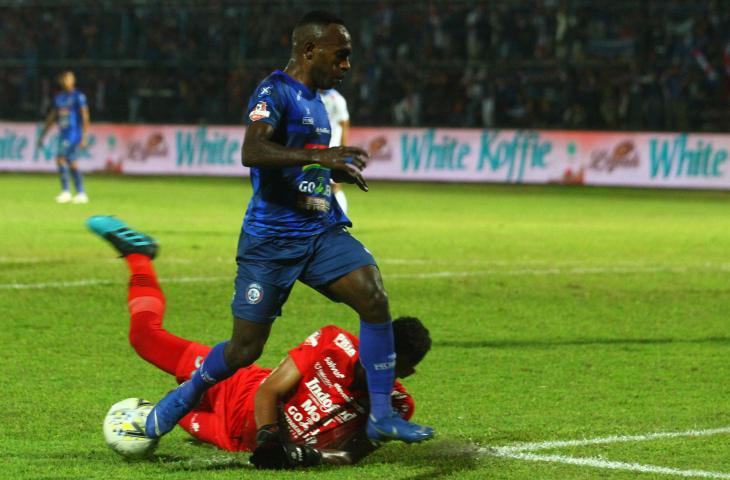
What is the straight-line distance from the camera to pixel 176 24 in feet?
110

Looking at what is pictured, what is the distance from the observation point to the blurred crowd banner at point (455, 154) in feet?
86.1

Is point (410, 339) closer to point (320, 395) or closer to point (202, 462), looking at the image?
point (320, 395)

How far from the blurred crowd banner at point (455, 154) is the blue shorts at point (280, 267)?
20.9 m

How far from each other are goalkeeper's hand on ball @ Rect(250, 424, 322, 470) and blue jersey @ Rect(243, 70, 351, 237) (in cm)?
82

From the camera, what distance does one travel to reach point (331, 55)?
5641 mm

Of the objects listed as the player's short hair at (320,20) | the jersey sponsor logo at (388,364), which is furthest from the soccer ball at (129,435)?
the player's short hair at (320,20)

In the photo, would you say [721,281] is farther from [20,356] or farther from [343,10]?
[343,10]

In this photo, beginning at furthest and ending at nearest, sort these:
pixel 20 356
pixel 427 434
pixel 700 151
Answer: pixel 700 151 < pixel 20 356 < pixel 427 434

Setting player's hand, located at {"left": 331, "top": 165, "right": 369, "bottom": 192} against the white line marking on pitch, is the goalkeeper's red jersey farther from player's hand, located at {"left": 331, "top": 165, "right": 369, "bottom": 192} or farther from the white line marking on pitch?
player's hand, located at {"left": 331, "top": 165, "right": 369, "bottom": 192}

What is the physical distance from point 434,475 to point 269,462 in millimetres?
647

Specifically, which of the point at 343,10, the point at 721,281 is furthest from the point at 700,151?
the point at 721,281

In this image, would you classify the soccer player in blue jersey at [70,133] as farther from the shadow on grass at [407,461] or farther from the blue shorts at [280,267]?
the blue shorts at [280,267]

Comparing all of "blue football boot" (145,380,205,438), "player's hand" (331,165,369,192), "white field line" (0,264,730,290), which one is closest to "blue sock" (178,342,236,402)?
"blue football boot" (145,380,205,438)

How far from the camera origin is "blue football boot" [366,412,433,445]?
17.6ft
